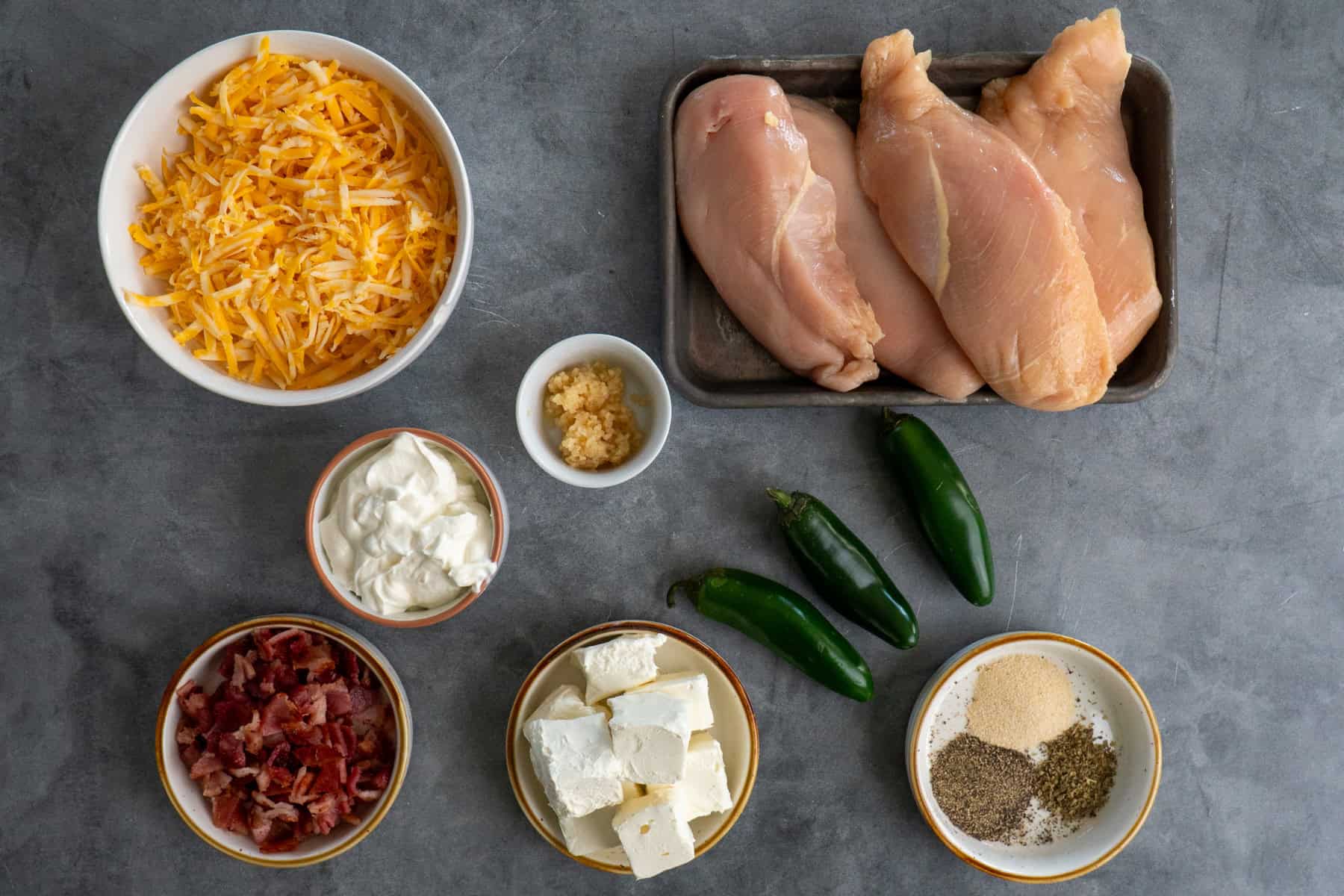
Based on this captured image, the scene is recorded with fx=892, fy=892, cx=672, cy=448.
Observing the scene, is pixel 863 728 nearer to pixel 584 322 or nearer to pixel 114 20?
pixel 584 322

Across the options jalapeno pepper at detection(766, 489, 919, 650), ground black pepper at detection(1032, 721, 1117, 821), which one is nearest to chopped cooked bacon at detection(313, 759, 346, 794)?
jalapeno pepper at detection(766, 489, 919, 650)

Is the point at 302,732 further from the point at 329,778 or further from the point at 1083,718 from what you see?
the point at 1083,718

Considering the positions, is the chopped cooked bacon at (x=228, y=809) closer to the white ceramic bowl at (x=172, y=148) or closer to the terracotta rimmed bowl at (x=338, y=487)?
the terracotta rimmed bowl at (x=338, y=487)

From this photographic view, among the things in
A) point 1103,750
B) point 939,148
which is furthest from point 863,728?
point 939,148

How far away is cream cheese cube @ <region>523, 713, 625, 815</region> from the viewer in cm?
172

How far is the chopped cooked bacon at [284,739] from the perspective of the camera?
70.4 inches

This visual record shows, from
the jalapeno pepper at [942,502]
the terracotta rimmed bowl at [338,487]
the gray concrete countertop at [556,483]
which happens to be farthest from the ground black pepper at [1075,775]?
the terracotta rimmed bowl at [338,487]

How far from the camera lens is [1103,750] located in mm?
1977

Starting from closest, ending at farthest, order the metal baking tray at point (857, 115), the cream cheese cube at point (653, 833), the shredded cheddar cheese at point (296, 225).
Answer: the shredded cheddar cheese at point (296, 225), the cream cheese cube at point (653, 833), the metal baking tray at point (857, 115)

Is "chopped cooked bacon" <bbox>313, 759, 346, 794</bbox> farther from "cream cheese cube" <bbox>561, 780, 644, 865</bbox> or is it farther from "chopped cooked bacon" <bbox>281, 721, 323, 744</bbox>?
"cream cheese cube" <bbox>561, 780, 644, 865</bbox>

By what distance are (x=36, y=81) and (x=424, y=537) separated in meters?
1.36

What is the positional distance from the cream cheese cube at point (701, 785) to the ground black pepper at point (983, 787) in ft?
1.64

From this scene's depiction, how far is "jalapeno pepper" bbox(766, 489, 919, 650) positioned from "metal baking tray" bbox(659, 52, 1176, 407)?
0.78 feet

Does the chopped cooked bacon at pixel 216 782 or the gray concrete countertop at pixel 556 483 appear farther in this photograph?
the gray concrete countertop at pixel 556 483
